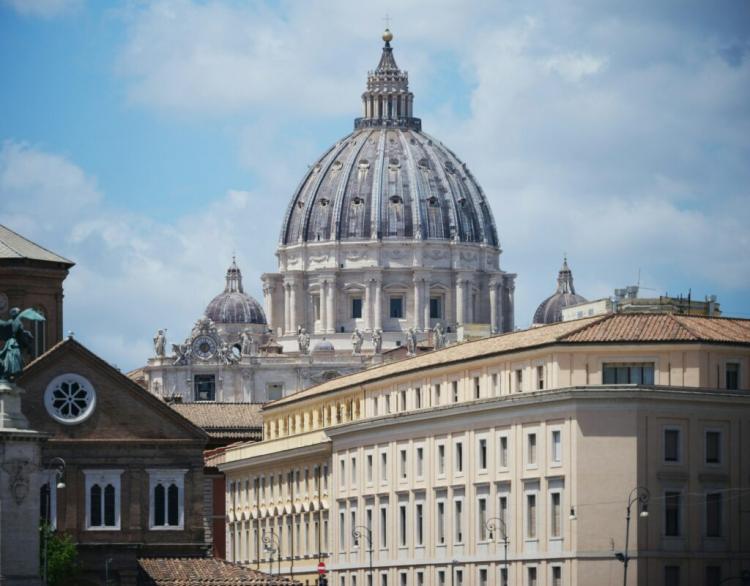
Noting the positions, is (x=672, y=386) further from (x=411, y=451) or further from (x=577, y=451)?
(x=411, y=451)

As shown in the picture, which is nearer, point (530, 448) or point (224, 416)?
point (530, 448)

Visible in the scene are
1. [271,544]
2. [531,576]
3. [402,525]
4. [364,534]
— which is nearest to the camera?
[531,576]

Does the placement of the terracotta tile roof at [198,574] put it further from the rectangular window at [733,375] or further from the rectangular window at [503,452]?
the rectangular window at [733,375]

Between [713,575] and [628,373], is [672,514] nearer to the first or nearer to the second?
[713,575]

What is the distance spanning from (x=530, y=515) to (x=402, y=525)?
12873 mm

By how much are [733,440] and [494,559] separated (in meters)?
10.0

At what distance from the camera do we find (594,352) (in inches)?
4382

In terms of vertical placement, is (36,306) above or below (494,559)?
above

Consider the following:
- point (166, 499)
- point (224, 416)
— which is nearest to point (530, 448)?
point (166, 499)

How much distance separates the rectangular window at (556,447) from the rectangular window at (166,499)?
17703 mm

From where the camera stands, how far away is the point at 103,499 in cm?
12100

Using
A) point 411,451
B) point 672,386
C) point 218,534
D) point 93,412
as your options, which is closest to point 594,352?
point 672,386

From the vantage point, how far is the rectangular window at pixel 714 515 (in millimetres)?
108750

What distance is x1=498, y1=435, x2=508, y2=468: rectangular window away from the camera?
113500 millimetres
